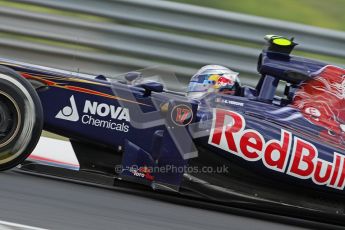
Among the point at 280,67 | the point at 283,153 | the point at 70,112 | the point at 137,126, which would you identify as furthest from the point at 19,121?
the point at 280,67

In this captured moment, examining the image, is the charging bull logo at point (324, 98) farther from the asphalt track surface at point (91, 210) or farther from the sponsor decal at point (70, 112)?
the sponsor decal at point (70, 112)

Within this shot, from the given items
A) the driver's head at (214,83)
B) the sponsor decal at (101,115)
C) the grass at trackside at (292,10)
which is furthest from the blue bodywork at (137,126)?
the grass at trackside at (292,10)

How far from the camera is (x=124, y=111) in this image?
18.2 feet

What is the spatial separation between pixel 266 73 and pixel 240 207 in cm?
109

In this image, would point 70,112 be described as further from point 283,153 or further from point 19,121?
point 283,153

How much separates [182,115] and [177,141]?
20 centimetres

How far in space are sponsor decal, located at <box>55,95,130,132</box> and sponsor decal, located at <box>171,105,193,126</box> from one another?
0.35m

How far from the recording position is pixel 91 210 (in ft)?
16.0

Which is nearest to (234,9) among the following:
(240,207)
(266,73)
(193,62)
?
(193,62)

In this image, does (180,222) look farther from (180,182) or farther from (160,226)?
(180,182)

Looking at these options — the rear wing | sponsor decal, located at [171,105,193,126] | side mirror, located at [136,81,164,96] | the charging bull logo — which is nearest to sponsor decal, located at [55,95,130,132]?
side mirror, located at [136,81,164,96]

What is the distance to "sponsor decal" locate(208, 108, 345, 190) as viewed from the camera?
5.45m

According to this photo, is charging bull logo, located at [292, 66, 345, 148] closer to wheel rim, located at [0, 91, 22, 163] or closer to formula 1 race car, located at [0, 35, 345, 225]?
formula 1 race car, located at [0, 35, 345, 225]

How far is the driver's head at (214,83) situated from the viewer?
5941 mm
